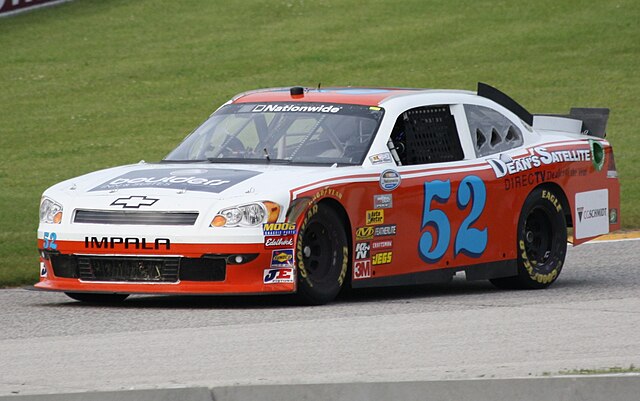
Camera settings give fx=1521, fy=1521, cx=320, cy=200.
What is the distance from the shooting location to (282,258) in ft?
31.1

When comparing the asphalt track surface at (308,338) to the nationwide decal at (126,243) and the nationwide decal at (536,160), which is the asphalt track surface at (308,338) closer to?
the nationwide decal at (126,243)

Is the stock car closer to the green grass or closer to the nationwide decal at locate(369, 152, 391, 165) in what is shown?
the nationwide decal at locate(369, 152, 391, 165)

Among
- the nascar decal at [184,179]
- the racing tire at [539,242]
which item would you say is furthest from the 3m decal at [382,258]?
the racing tire at [539,242]

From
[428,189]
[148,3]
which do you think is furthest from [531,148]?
[148,3]

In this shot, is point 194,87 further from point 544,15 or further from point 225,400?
point 225,400

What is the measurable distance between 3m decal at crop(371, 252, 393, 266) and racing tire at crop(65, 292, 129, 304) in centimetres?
170

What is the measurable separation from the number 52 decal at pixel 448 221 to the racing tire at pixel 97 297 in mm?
2097

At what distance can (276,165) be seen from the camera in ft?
33.8

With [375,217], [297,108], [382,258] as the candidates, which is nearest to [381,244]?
[382,258]

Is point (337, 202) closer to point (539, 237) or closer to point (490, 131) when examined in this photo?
point (490, 131)

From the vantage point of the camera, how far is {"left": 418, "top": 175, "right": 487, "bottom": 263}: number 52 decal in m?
10.6

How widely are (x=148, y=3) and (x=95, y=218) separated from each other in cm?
2876

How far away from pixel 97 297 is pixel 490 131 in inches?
127

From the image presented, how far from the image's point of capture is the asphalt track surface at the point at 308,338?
6879mm
